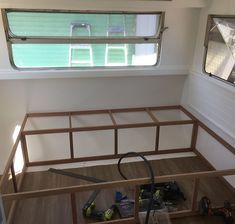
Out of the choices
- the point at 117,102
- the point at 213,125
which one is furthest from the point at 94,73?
the point at 213,125

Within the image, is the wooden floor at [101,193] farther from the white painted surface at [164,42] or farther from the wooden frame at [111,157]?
the white painted surface at [164,42]

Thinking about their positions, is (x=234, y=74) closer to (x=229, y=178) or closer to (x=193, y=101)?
(x=193, y=101)

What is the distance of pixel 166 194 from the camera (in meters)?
2.22

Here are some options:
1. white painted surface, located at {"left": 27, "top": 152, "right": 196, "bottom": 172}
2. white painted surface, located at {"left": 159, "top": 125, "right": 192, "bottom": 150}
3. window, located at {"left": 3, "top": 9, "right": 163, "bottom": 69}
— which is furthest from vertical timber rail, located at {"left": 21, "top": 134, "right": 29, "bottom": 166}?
white painted surface, located at {"left": 159, "top": 125, "right": 192, "bottom": 150}

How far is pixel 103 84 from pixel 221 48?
4.29 ft

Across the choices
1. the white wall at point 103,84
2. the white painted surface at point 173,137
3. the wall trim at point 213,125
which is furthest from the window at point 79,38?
the white painted surface at point 173,137

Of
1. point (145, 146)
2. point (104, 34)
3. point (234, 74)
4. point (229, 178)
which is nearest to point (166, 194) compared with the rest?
point (229, 178)

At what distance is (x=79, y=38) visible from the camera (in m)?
2.66

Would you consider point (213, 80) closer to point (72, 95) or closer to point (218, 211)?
point (218, 211)

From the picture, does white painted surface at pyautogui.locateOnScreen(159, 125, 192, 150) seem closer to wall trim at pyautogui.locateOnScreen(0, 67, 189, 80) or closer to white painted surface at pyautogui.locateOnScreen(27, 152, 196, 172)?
white painted surface at pyautogui.locateOnScreen(27, 152, 196, 172)

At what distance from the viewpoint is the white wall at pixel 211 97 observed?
2.30 meters

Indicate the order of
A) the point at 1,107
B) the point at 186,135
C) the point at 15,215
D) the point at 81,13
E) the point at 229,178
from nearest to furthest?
the point at 15,215, the point at 229,178, the point at 81,13, the point at 1,107, the point at 186,135

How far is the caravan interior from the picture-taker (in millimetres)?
2211

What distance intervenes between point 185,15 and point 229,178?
1740 millimetres
